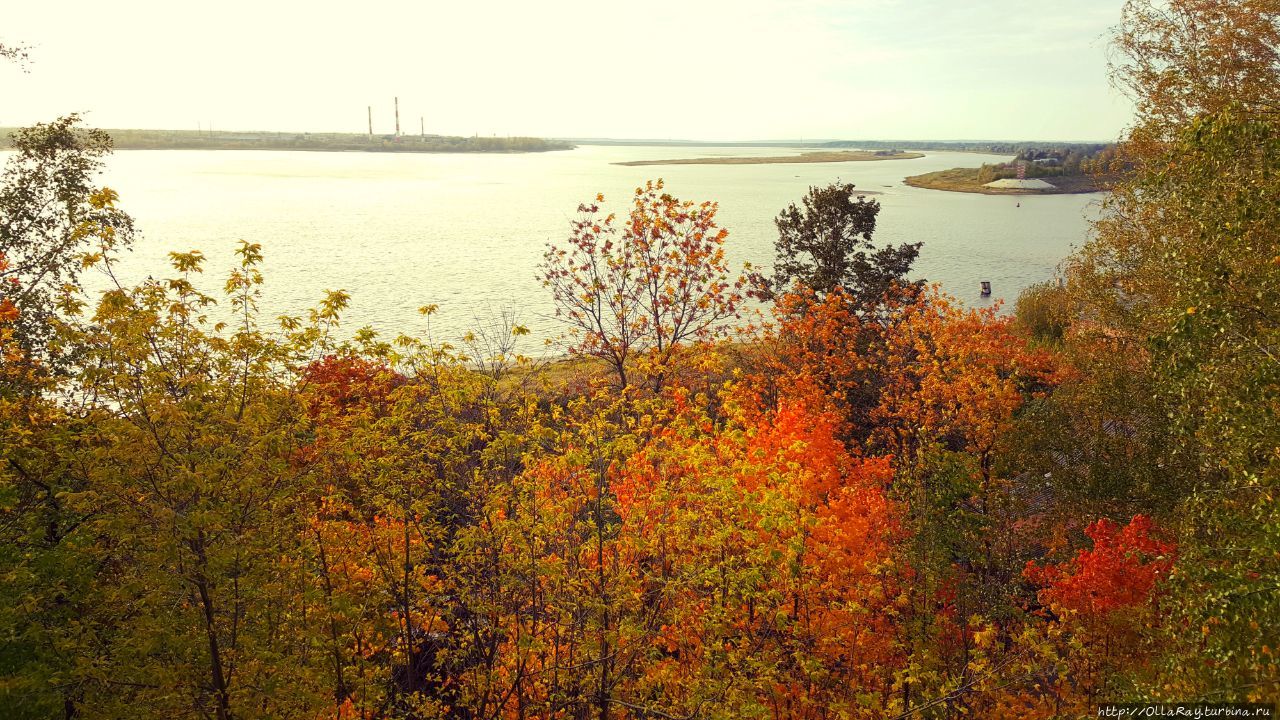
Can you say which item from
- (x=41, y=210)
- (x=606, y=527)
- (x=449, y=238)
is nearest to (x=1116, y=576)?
(x=606, y=527)

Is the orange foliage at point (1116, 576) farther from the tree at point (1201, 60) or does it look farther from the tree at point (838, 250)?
the tree at point (838, 250)

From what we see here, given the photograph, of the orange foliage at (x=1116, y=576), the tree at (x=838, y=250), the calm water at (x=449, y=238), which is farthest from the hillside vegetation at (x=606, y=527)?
the calm water at (x=449, y=238)

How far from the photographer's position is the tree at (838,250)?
44.2 metres

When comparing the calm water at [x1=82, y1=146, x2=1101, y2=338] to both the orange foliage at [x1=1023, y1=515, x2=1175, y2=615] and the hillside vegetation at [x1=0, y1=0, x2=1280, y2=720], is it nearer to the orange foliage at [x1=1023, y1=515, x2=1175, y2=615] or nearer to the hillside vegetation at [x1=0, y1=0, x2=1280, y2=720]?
the hillside vegetation at [x1=0, y1=0, x2=1280, y2=720]

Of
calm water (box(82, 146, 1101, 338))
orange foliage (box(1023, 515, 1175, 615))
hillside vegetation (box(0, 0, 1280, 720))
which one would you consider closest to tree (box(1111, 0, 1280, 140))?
hillside vegetation (box(0, 0, 1280, 720))

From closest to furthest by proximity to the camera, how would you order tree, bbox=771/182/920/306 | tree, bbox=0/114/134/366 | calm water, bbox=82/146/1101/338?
tree, bbox=0/114/134/366, tree, bbox=771/182/920/306, calm water, bbox=82/146/1101/338

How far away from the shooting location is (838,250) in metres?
45.2

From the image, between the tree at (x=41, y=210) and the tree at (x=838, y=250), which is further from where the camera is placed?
the tree at (x=838, y=250)

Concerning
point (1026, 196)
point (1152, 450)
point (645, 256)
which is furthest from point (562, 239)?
point (1026, 196)

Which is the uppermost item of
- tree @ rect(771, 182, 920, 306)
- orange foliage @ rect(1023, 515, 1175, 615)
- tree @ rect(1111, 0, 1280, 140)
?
tree @ rect(1111, 0, 1280, 140)

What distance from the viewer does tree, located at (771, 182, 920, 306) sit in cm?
4422

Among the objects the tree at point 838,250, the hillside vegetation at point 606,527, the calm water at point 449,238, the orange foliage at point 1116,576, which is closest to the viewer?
the hillside vegetation at point 606,527

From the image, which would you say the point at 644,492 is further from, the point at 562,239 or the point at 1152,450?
the point at 562,239

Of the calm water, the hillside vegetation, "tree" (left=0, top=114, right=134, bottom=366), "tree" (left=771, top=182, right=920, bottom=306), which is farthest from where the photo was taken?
the calm water
